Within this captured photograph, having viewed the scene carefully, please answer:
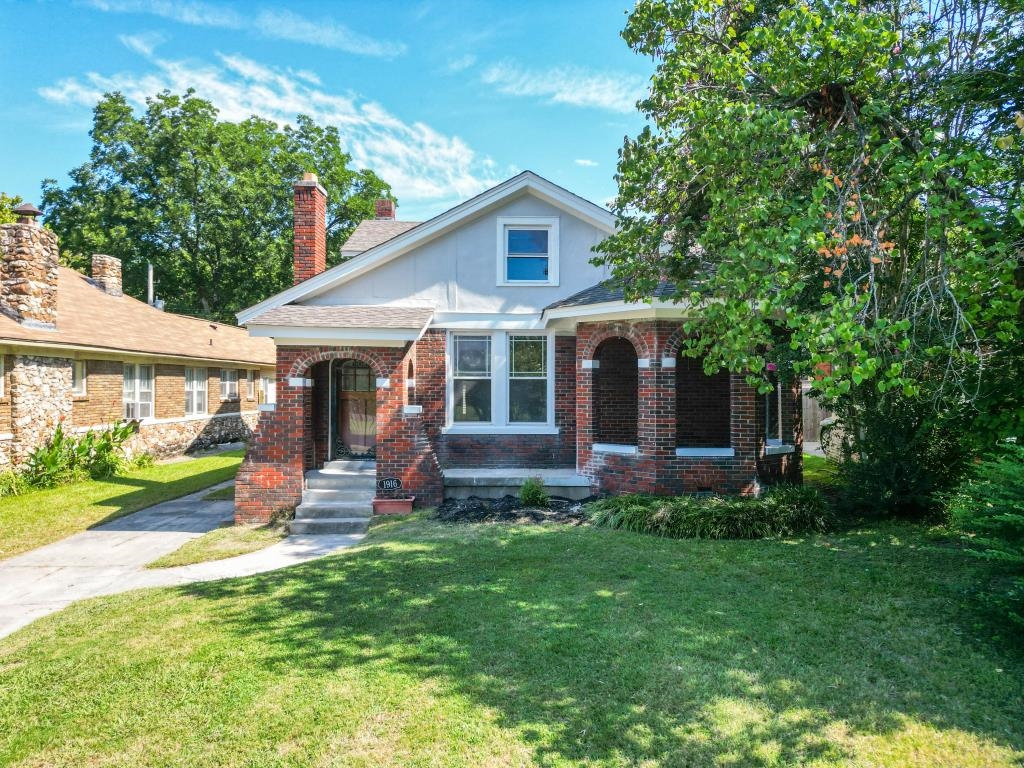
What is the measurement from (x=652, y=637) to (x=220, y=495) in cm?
1050

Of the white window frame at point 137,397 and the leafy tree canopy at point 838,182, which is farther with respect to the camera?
the white window frame at point 137,397

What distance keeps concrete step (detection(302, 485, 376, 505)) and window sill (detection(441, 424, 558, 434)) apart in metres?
2.30

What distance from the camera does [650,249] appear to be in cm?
742

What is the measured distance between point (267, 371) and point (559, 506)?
19.6m

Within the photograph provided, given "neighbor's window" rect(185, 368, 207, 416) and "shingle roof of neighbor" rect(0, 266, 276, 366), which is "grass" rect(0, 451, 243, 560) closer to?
"shingle roof of neighbor" rect(0, 266, 276, 366)

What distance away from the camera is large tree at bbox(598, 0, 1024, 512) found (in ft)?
16.0

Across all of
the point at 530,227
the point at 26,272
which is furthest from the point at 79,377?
the point at 530,227

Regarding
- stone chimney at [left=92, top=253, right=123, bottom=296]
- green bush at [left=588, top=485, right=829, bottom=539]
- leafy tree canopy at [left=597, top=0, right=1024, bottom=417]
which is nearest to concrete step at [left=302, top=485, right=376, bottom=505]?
green bush at [left=588, top=485, right=829, bottom=539]

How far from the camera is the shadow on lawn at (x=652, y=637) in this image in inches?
142

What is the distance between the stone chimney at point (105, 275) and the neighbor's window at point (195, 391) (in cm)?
405

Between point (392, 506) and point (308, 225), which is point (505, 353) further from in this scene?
point (308, 225)

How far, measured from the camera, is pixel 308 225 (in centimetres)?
1209

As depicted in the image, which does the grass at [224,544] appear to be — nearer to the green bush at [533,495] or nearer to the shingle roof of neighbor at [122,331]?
the green bush at [533,495]

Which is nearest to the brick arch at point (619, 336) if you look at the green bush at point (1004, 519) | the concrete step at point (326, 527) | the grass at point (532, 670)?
the grass at point (532, 670)
